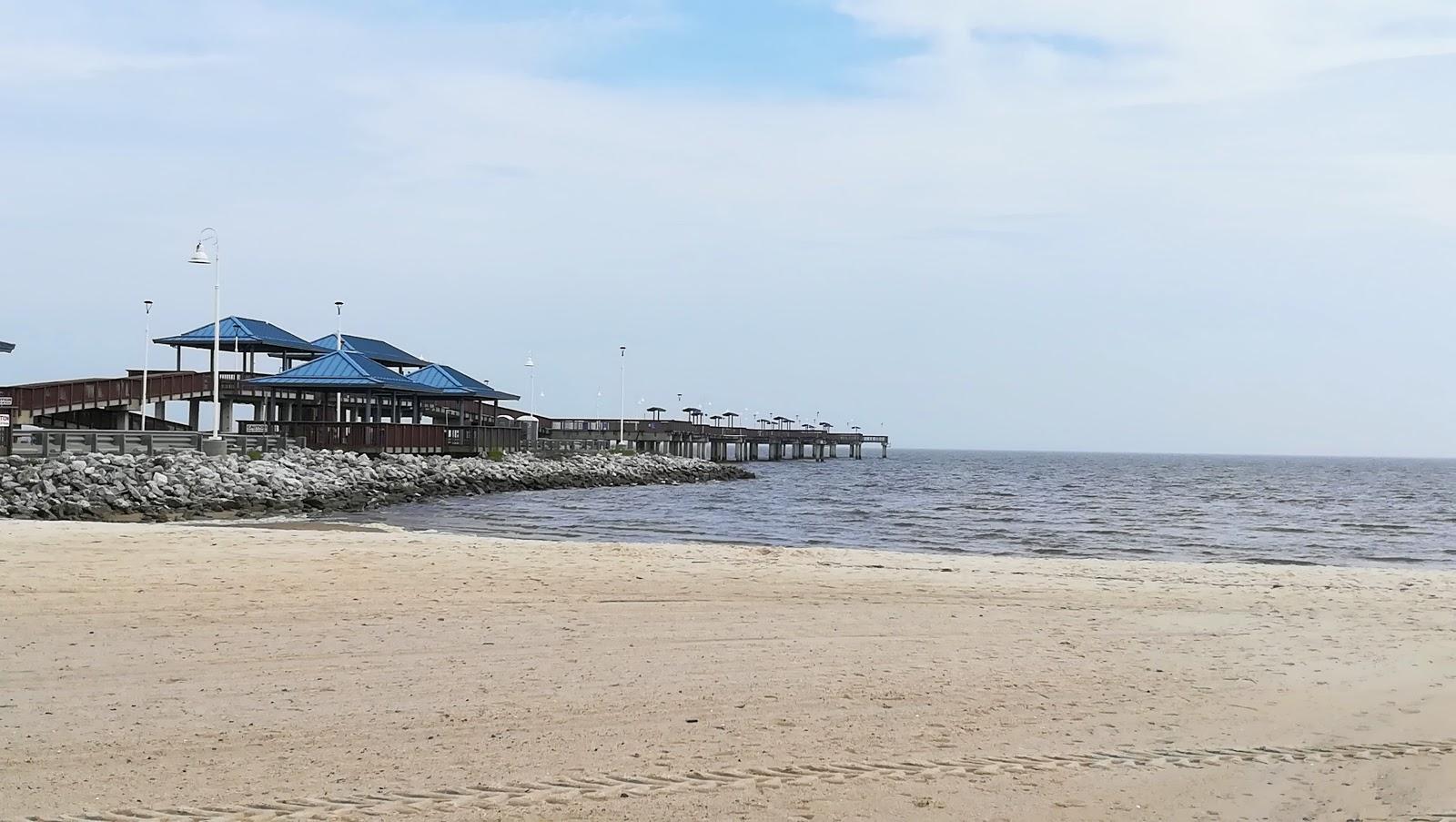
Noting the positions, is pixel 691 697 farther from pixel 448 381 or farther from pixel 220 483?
pixel 448 381

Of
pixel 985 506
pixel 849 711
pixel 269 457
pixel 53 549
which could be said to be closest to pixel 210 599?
pixel 53 549

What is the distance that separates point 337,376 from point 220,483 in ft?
35.2

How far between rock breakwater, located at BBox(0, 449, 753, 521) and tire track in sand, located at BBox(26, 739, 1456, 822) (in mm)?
20530

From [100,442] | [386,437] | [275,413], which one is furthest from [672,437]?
[100,442]

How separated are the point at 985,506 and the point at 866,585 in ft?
88.4

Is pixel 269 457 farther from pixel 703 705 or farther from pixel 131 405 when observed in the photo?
pixel 703 705

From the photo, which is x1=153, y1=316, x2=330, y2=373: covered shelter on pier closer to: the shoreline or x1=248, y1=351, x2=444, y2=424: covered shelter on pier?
x1=248, y1=351, x2=444, y2=424: covered shelter on pier

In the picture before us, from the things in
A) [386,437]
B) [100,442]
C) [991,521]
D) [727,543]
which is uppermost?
[386,437]

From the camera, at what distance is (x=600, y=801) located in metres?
5.12

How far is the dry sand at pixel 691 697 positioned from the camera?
5285 mm

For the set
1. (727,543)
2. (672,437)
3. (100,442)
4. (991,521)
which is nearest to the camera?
(727,543)

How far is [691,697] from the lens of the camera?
7.00 meters

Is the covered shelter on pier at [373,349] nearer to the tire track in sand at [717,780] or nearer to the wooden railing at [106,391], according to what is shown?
the wooden railing at [106,391]

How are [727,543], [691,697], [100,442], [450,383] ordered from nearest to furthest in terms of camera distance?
[691,697] → [727,543] → [100,442] → [450,383]
